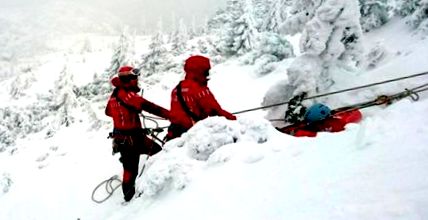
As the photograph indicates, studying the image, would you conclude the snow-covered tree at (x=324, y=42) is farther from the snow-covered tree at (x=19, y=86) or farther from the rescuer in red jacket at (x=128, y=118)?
the snow-covered tree at (x=19, y=86)

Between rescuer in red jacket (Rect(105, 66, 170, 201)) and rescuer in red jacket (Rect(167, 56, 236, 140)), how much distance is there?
341mm

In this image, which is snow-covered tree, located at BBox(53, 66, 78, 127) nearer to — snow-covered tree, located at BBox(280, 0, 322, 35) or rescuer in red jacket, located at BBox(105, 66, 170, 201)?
snow-covered tree, located at BBox(280, 0, 322, 35)

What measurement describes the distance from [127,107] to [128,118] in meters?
0.23

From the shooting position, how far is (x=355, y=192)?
350 cm

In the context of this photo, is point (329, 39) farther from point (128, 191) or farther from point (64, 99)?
point (64, 99)

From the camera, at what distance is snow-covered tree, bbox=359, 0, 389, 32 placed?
1762 centimetres

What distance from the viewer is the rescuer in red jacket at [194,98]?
741 cm

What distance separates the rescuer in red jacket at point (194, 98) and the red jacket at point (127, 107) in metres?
0.34

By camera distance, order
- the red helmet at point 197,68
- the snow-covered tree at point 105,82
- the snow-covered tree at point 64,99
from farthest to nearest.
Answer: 1. the snow-covered tree at point 105,82
2. the snow-covered tree at point 64,99
3. the red helmet at point 197,68

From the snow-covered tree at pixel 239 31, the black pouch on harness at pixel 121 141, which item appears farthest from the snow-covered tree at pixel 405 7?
the snow-covered tree at pixel 239 31

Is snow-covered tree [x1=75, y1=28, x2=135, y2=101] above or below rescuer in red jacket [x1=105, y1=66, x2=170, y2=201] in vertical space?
below

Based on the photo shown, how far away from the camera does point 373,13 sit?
18.0m

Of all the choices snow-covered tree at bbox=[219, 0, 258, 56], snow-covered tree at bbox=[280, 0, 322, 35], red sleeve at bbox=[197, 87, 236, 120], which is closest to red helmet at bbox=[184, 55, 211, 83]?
red sleeve at bbox=[197, 87, 236, 120]

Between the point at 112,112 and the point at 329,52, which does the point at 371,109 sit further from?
the point at 112,112
